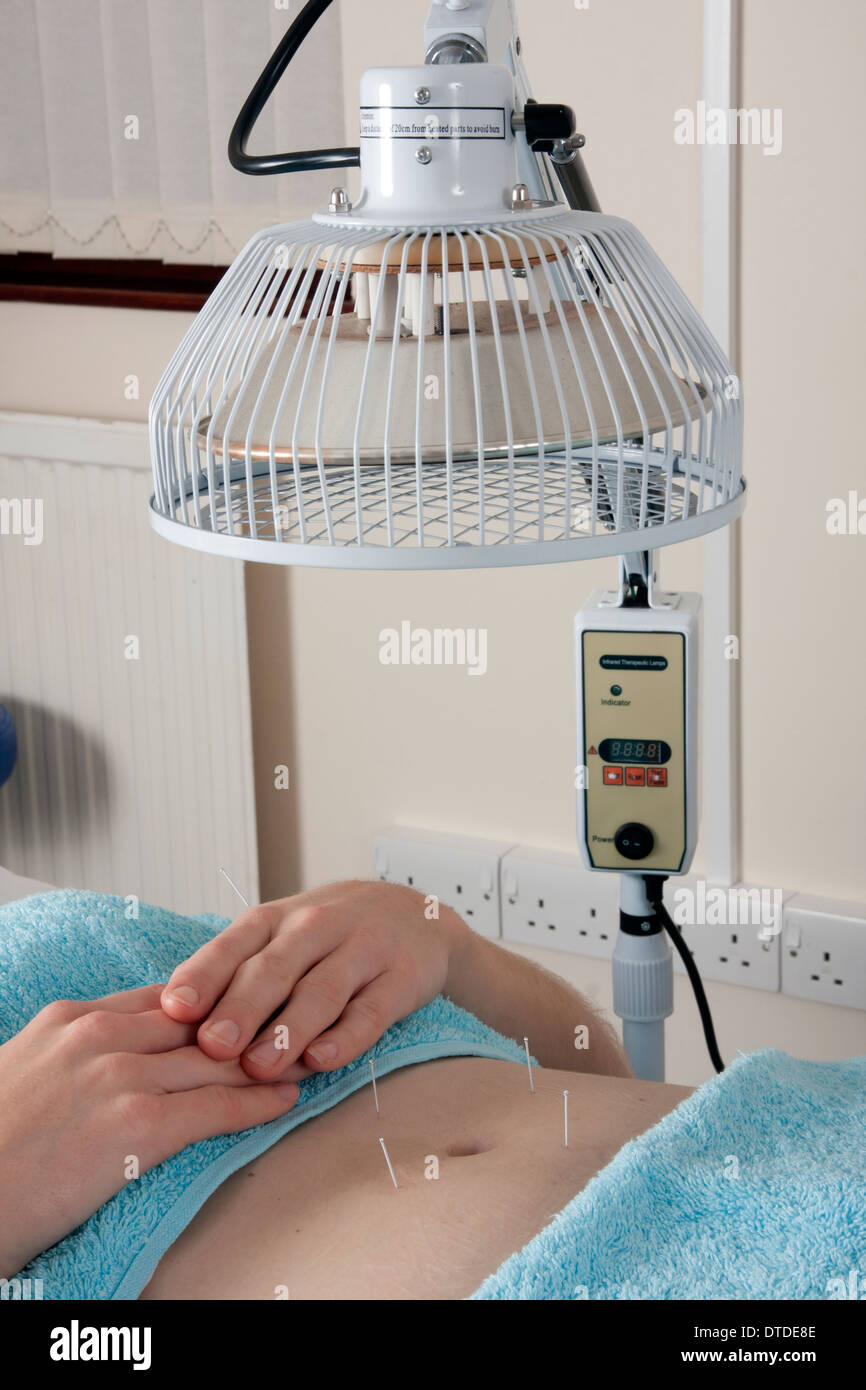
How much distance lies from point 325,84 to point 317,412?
4.32 ft

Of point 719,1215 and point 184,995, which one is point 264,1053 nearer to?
point 184,995

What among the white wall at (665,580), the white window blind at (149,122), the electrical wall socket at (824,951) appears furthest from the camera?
the white window blind at (149,122)

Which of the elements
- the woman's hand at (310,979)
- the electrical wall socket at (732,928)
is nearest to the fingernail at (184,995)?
the woman's hand at (310,979)

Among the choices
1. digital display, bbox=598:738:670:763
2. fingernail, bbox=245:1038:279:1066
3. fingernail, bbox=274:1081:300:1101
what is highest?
digital display, bbox=598:738:670:763

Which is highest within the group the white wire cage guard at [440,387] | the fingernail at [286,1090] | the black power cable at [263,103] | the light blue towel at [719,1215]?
the black power cable at [263,103]

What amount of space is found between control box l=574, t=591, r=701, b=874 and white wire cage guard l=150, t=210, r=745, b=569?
0.28m

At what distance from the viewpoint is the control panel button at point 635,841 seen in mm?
1036

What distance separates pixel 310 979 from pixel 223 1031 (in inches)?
3.2

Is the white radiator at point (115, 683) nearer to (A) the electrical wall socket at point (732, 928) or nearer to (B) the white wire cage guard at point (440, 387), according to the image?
(A) the electrical wall socket at point (732, 928)

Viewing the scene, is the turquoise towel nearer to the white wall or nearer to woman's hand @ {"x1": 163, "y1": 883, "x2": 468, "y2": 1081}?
woman's hand @ {"x1": 163, "y1": 883, "x2": 468, "y2": 1081}

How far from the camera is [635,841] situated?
3.41ft

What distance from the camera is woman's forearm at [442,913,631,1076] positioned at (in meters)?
1.10

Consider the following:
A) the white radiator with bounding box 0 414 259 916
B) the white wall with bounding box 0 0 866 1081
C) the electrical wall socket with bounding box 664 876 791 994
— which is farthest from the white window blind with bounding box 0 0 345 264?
the electrical wall socket with bounding box 664 876 791 994
